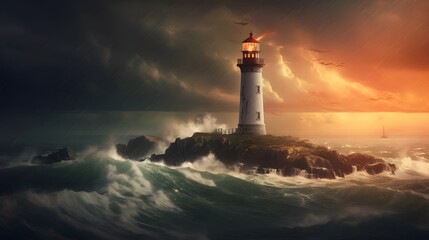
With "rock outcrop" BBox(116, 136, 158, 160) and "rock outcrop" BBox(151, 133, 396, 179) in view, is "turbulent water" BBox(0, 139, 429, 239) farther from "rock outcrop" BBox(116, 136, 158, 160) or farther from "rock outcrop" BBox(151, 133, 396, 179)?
"rock outcrop" BBox(116, 136, 158, 160)

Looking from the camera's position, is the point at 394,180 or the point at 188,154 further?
the point at 188,154

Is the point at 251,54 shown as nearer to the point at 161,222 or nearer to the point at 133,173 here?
the point at 133,173

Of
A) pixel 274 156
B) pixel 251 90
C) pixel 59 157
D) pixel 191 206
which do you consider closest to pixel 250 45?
pixel 251 90

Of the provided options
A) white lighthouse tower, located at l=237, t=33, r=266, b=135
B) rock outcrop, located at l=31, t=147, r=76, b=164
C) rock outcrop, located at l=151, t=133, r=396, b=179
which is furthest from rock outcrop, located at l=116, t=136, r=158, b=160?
white lighthouse tower, located at l=237, t=33, r=266, b=135

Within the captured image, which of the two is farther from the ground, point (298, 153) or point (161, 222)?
point (298, 153)

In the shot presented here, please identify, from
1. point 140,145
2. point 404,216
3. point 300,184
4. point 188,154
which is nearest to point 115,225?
point 404,216
